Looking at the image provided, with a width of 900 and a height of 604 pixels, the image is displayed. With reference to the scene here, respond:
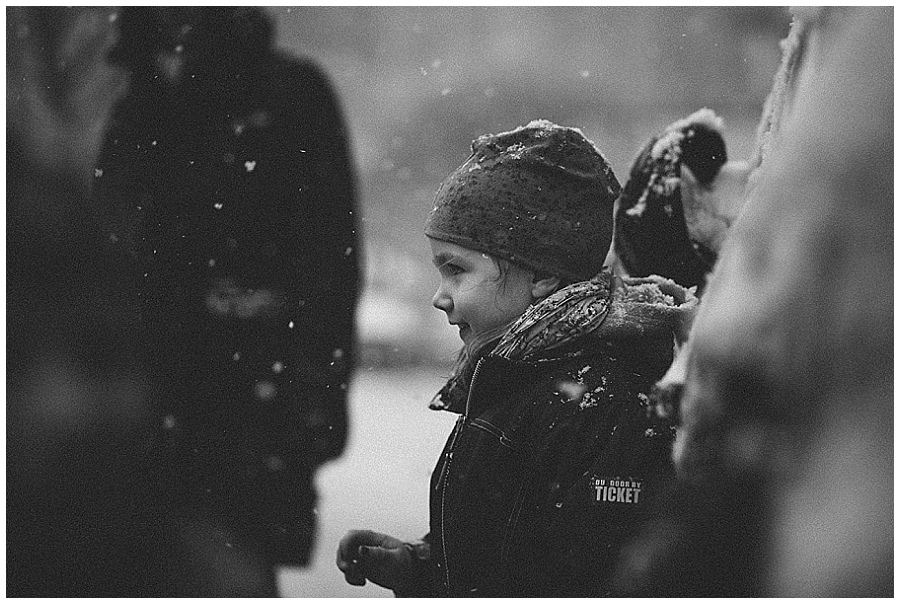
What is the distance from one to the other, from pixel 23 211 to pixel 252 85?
1.28 feet

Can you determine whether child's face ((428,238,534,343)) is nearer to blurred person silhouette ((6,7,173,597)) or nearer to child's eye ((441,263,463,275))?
child's eye ((441,263,463,275))

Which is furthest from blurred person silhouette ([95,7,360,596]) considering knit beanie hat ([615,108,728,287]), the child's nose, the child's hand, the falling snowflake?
knit beanie hat ([615,108,728,287])

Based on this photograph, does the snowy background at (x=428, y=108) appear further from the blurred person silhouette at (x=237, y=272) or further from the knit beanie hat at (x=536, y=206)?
the knit beanie hat at (x=536, y=206)

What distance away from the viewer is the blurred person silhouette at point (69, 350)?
1.43 meters

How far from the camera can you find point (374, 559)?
1.33 metres

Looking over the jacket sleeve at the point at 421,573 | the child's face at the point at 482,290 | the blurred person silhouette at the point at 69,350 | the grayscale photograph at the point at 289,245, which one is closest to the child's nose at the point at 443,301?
the child's face at the point at 482,290

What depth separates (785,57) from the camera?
1.37m

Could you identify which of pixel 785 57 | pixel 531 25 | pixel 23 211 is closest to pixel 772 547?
pixel 785 57

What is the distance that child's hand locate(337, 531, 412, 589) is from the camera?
131 cm

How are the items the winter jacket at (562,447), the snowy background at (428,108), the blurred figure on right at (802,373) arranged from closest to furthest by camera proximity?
the winter jacket at (562,447) → the blurred figure on right at (802,373) → the snowy background at (428,108)

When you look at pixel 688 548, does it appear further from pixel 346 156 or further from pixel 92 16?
pixel 92 16

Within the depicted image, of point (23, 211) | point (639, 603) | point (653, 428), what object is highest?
point (23, 211)

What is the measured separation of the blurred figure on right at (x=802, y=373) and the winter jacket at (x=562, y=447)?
88 millimetres

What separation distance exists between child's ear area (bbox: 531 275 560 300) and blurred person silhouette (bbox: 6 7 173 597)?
0.64m
